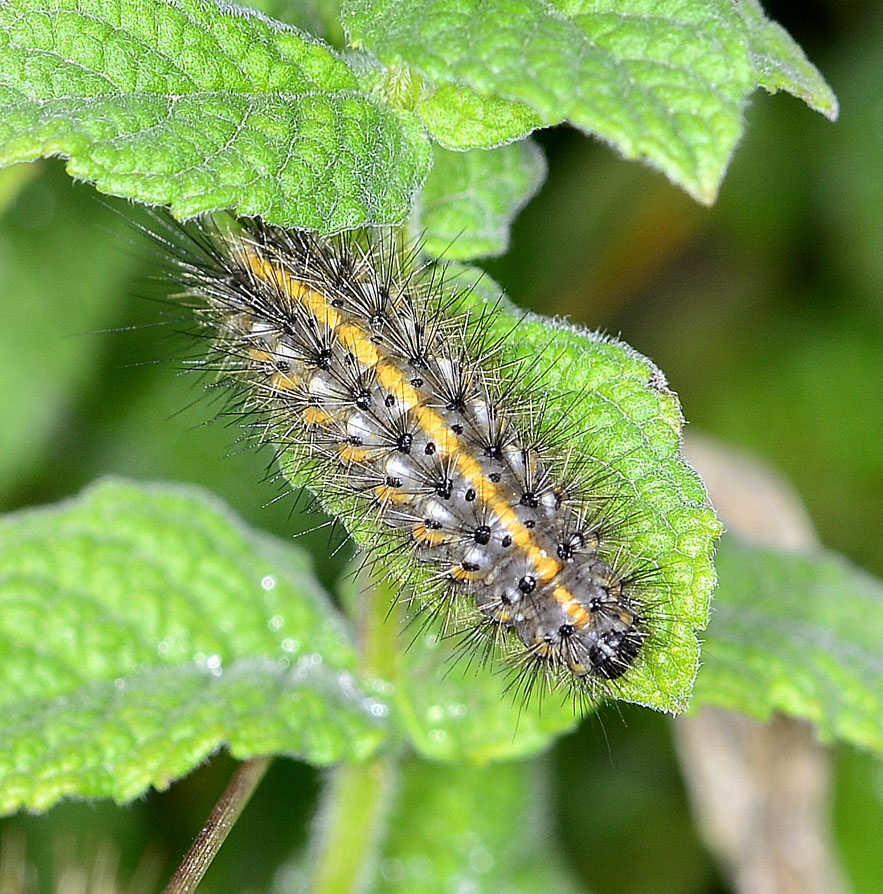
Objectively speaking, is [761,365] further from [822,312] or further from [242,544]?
[242,544]

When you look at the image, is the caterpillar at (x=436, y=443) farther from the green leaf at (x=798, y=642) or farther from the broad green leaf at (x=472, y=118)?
the green leaf at (x=798, y=642)

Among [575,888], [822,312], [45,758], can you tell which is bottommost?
[575,888]

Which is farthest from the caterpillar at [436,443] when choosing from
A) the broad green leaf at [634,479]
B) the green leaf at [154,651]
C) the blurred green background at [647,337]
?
the blurred green background at [647,337]

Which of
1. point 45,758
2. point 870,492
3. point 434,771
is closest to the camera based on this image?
point 45,758

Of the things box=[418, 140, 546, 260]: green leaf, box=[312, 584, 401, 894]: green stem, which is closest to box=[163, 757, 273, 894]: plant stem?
box=[312, 584, 401, 894]: green stem

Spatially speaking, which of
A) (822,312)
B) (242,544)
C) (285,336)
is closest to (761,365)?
(822,312)

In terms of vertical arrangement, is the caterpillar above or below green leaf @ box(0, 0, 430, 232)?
below

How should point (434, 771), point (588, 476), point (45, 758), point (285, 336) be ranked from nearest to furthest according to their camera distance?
point (588, 476)
point (285, 336)
point (45, 758)
point (434, 771)

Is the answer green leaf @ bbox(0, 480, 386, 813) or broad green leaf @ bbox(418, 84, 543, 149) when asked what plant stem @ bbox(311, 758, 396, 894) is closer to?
green leaf @ bbox(0, 480, 386, 813)

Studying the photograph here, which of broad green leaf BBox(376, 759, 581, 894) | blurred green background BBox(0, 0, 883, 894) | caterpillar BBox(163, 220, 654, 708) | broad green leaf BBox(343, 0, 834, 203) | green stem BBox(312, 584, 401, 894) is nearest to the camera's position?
broad green leaf BBox(343, 0, 834, 203)
